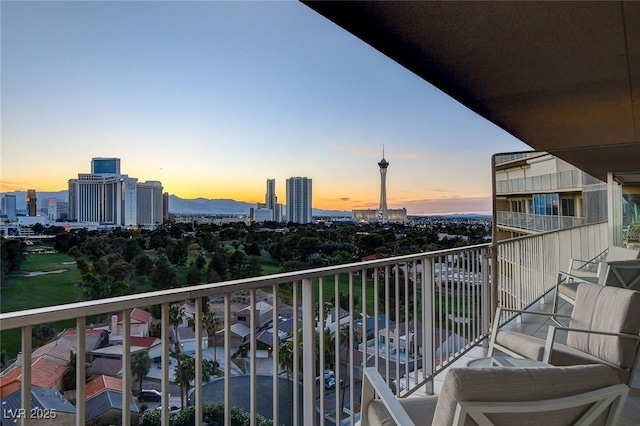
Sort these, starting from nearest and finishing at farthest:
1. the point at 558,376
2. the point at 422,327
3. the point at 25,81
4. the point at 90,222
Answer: the point at 558,376
the point at 422,327
the point at 90,222
the point at 25,81

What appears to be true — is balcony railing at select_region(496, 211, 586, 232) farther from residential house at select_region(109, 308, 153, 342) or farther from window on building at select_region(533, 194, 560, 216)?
residential house at select_region(109, 308, 153, 342)

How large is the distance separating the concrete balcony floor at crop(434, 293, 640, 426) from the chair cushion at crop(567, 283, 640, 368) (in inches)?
10.1

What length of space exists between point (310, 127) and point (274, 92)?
2.40m

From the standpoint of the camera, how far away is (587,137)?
4.46m

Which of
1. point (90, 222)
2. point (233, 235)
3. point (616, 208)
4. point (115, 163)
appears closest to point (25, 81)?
point (115, 163)

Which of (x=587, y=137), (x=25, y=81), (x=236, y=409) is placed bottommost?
(x=236, y=409)

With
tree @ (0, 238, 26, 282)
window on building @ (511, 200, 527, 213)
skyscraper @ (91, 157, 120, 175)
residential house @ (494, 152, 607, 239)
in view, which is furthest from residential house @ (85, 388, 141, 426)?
skyscraper @ (91, 157, 120, 175)

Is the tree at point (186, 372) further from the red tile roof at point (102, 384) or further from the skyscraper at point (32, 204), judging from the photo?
the skyscraper at point (32, 204)

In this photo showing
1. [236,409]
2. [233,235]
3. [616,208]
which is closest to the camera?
[236,409]

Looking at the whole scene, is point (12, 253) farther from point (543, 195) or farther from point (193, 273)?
point (543, 195)

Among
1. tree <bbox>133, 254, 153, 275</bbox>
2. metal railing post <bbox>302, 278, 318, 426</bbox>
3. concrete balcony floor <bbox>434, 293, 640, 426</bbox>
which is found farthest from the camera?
tree <bbox>133, 254, 153, 275</bbox>

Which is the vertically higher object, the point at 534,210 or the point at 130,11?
the point at 130,11

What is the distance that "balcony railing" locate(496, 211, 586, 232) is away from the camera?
583cm

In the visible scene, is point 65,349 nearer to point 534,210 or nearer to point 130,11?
point 534,210
